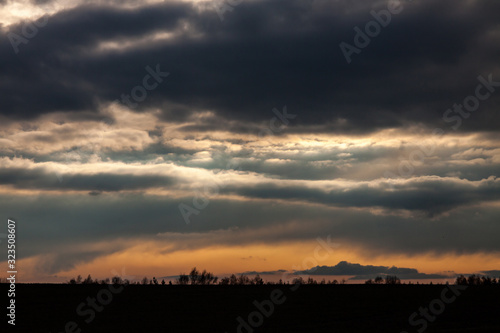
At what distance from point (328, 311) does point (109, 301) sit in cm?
3401

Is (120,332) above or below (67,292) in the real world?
below

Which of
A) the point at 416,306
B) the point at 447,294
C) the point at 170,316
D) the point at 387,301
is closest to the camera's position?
the point at 170,316

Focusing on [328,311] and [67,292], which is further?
[67,292]

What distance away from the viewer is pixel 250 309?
77.0 metres

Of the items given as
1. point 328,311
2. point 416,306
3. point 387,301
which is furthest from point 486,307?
point 328,311

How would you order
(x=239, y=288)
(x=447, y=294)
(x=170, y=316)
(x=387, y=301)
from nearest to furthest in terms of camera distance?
(x=170, y=316) → (x=387, y=301) → (x=447, y=294) → (x=239, y=288)

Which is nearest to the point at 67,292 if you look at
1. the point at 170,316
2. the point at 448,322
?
the point at 170,316

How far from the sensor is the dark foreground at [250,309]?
2493 inches

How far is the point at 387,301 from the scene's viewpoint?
83625 millimetres

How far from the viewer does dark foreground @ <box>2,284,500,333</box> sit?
6331cm

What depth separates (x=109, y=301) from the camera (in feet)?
279

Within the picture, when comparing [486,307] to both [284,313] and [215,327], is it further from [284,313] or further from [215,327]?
[215,327]

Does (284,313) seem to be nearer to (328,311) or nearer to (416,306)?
(328,311)

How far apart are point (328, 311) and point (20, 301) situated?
4761cm
